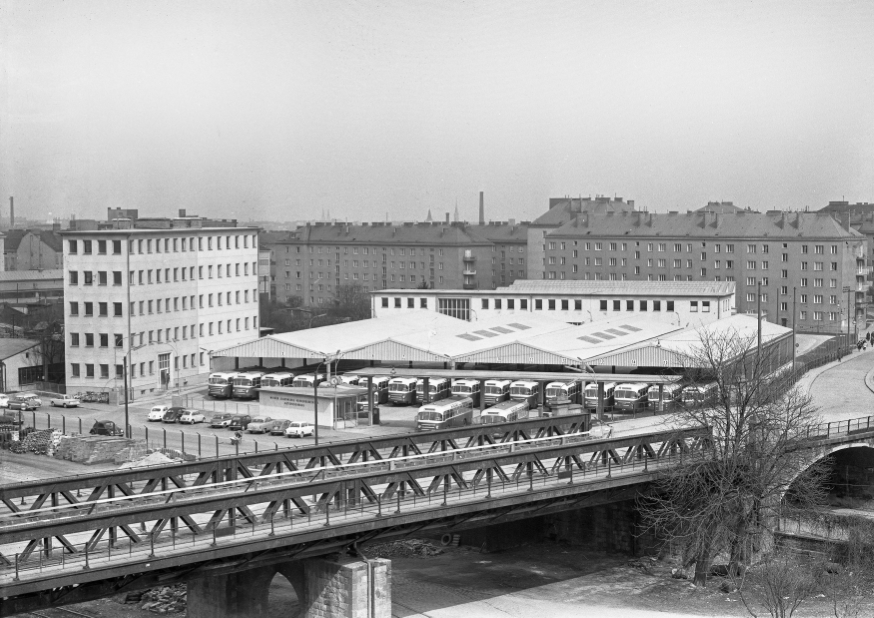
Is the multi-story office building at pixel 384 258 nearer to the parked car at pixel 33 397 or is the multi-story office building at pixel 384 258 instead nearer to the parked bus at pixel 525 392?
the parked car at pixel 33 397

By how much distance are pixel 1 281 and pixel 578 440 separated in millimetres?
44060

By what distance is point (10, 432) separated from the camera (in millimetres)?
37750

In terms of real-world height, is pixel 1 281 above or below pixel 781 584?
above

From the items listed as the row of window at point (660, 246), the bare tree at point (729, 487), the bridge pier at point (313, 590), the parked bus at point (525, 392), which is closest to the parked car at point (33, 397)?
the parked bus at point (525, 392)

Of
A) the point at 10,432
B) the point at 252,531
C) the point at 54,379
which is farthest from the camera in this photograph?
the point at 54,379

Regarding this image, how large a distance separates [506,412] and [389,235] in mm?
53002

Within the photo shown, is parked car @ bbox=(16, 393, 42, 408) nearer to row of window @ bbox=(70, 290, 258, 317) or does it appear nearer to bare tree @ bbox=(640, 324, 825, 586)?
row of window @ bbox=(70, 290, 258, 317)

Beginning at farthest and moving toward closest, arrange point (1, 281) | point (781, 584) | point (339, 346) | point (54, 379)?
point (1, 281) → point (54, 379) → point (339, 346) → point (781, 584)

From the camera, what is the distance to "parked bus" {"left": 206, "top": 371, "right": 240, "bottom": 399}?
148ft

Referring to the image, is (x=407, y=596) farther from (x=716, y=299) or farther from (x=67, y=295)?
(x=716, y=299)

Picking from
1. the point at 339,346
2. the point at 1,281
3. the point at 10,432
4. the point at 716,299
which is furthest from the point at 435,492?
the point at 1,281

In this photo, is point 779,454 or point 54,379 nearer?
point 779,454

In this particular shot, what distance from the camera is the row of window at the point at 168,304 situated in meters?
48.0

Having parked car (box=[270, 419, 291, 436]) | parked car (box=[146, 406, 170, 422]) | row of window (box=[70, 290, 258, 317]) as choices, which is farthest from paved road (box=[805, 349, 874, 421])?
row of window (box=[70, 290, 258, 317])
